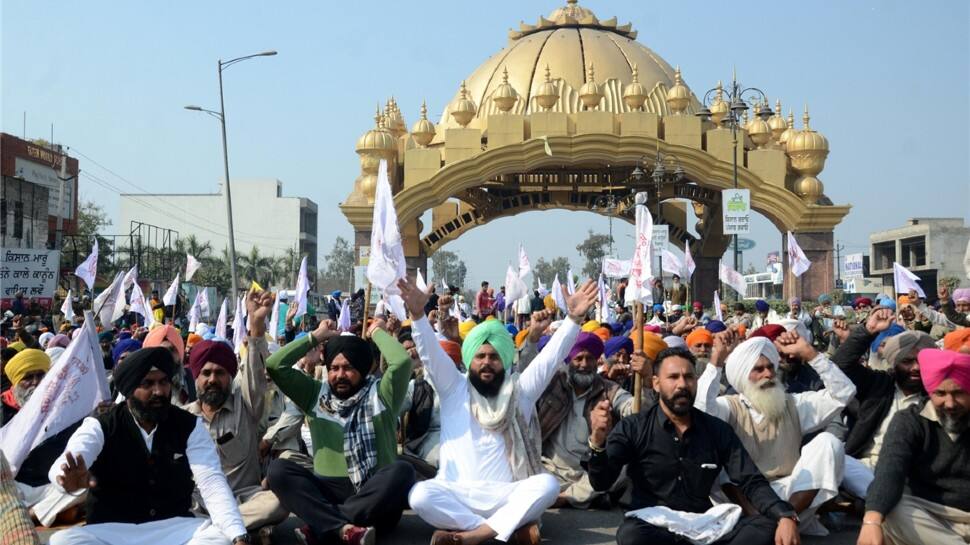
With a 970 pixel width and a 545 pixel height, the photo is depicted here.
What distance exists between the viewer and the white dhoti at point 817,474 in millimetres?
5648

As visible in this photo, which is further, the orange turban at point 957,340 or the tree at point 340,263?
the tree at point 340,263

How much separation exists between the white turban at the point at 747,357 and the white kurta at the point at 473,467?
889 mm

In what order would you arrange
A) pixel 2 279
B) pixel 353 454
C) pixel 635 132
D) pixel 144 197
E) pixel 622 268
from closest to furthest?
pixel 353 454, pixel 2 279, pixel 622 268, pixel 635 132, pixel 144 197

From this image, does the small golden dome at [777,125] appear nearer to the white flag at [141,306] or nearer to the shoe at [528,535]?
the white flag at [141,306]

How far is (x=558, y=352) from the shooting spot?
5.89 metres

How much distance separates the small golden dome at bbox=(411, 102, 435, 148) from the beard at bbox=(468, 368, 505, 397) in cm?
2173

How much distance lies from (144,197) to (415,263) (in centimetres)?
5999

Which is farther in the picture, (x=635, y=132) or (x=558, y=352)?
(x=635, y=132)

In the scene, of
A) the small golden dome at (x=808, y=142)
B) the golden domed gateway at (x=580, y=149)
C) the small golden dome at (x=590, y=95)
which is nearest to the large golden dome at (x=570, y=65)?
the golden domed gateway at (x=580, y=149)

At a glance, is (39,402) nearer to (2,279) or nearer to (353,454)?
(353,454)

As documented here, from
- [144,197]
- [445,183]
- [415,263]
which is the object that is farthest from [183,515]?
[144,197]

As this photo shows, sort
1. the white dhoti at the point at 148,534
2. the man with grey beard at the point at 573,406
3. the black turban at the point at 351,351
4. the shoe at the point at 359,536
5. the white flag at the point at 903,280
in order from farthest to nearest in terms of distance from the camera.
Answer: the white flag at the point at 903,280 < the man with grey beard at the point at 573,406 < the black turban at the point at 351,351 < the shoe at the point at 359,536 < the white dhoti at the point at 148,534

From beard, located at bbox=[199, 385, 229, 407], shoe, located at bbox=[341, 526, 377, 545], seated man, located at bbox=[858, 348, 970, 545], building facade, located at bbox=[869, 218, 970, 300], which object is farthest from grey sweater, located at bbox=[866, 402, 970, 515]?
building facade, located at bbox=[869, 218, 970, 300]

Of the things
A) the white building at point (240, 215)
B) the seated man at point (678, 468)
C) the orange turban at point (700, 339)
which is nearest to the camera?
the seated man at point (678, 468)
